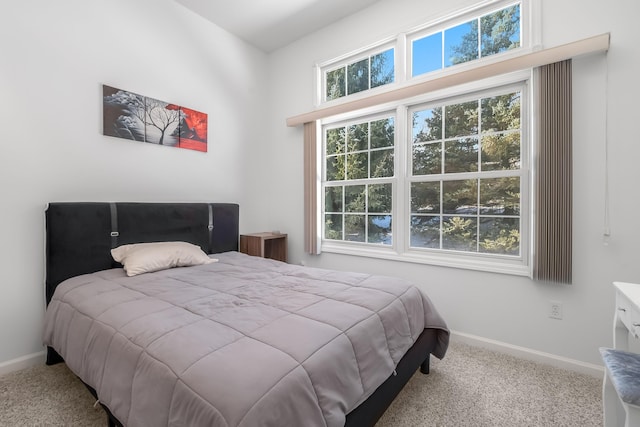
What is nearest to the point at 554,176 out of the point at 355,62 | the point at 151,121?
the point at 355,62

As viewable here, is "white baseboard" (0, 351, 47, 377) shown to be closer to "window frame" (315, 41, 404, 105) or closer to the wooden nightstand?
the wooden nightstand

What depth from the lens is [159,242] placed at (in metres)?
2.62

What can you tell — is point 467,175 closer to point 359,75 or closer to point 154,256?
point 359,75

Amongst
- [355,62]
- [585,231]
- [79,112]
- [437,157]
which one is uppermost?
[355,62]

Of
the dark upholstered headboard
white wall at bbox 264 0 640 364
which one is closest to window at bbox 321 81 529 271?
white wall at bbox 264 0 640 364

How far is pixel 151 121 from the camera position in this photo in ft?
8.98

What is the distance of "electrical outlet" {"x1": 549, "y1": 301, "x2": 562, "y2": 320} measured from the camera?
2129 mm

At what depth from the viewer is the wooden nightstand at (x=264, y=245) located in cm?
335

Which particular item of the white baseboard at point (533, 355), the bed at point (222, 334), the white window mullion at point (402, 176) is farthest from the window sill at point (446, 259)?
the bed at point (222, 334)

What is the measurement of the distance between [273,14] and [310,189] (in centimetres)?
193

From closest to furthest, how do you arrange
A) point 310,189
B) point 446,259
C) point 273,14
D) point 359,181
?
point 446,259
point 273,14
point 359,181
point 310,189

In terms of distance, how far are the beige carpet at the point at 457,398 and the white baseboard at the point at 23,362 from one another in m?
0.05

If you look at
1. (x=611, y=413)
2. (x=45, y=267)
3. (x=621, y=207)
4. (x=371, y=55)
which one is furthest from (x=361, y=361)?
(x=371, y=55)

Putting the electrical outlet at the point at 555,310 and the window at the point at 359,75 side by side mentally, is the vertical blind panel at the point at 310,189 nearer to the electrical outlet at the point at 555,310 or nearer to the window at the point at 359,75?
the window at the point at 359,75
